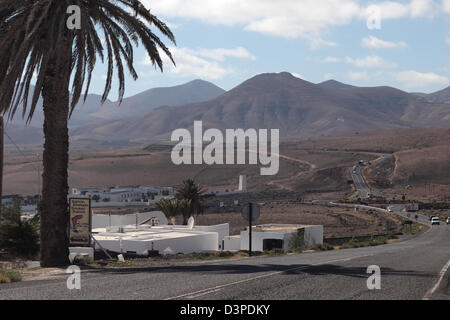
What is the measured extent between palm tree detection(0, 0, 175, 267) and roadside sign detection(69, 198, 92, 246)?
4.24ft

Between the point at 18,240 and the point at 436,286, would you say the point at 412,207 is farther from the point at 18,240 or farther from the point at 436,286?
the point at 436,286

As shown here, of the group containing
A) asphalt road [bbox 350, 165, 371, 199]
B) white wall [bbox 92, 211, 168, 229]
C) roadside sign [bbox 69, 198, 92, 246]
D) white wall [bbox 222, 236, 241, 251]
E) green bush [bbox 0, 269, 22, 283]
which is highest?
asphalt road [bbox 350, 165, 371, 199]

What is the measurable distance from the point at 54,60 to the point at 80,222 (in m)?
5.25

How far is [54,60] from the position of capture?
17000mm

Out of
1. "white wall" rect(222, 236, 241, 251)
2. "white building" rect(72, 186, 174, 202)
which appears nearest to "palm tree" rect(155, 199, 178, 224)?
"white wall" rect(222, 236, 241, 251)

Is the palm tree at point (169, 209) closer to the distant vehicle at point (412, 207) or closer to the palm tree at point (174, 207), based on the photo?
the palm tree at point (174, 207)

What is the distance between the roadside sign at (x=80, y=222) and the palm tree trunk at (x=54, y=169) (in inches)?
61.6

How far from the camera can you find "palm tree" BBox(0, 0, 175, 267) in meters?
16.0

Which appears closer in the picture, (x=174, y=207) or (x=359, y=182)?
(x=174, y=207)

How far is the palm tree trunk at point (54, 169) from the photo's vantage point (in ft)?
55.5

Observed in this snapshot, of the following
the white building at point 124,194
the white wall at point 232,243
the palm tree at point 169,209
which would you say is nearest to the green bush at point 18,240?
the white wall at point 232,243

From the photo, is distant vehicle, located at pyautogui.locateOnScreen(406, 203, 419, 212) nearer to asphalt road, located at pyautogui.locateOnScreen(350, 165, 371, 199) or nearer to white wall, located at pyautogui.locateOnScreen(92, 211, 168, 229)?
asphalt road, located at pyautogui.locateOnScreen(350, 165, 371, 199)

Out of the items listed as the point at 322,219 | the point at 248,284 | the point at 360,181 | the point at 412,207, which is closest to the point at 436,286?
the point at 248,284
